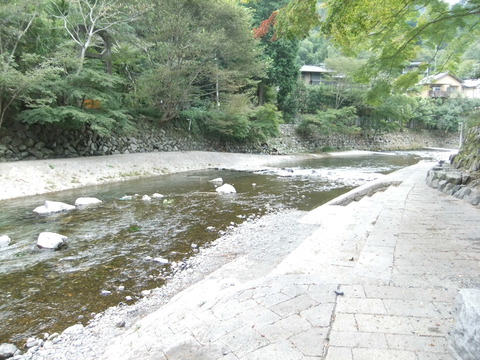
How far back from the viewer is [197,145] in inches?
822

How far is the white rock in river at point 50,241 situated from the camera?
5.01 metres

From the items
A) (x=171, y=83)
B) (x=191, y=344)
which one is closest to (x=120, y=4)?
(x=171, y=83)

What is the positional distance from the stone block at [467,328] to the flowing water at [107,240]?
3.09 metres

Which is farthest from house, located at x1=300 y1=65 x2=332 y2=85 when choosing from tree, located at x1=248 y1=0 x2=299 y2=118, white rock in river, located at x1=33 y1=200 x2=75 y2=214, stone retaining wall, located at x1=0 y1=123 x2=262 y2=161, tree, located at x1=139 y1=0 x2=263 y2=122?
white rock in river, located at x1=33 y1=200 x2=75 y2=214

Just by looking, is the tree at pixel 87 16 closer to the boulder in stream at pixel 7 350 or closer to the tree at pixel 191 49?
the tree at pixel 191 49

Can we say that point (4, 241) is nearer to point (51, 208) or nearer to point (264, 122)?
point (51, 208)

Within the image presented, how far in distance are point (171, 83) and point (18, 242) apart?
12773mm

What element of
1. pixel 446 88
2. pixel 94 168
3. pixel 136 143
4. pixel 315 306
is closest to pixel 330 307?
pixel 315 306

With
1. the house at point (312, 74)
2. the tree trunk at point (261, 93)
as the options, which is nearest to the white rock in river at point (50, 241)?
the tree trunk at point (261, 93)

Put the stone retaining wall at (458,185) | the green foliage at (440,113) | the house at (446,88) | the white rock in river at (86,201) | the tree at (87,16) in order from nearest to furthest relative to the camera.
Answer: the stone retaining wall at (458,185) → the white rock in river at (86,201) → the tree at (87,16) → the green foliage at (440,113) → the house at (446,88)

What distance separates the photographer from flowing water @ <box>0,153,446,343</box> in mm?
3436

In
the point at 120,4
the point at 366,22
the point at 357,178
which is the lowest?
the point at 357,178

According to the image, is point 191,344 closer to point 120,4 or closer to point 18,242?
point 18,242

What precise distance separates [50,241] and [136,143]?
1275 cm
